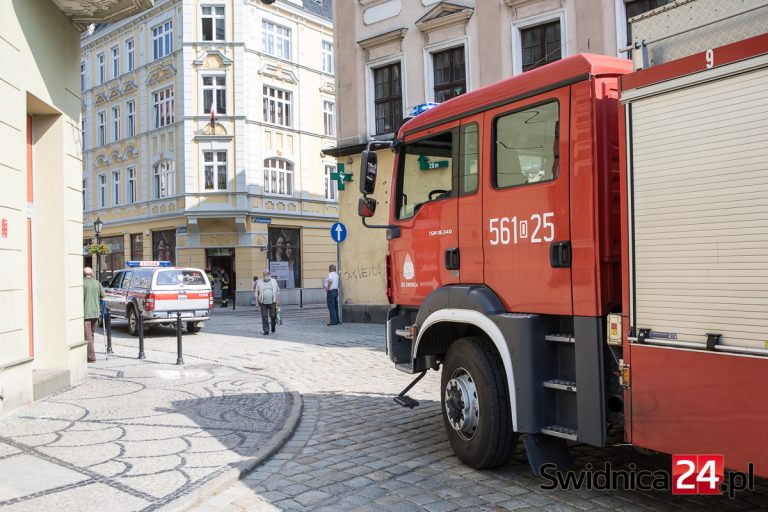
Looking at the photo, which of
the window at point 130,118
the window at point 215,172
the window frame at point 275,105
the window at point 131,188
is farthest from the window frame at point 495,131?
the window at point 130,118

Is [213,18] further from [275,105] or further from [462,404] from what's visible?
[462,404]

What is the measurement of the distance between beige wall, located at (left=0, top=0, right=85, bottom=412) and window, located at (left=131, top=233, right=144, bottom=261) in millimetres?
25958

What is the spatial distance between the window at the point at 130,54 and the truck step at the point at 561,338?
34262 mm

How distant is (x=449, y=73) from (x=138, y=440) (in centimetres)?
1374

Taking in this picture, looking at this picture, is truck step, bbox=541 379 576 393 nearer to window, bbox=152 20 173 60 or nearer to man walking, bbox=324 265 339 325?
man walking, bbox=324 265 339 325

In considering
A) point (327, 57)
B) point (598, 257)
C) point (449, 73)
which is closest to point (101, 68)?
point (327, 57)

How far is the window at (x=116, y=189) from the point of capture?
118 feet

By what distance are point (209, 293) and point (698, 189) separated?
609 inches

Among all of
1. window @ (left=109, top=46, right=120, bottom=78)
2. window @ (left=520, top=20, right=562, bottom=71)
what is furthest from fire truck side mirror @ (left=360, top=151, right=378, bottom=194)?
window @ (left=109, top=46, right=120, bottom=78)

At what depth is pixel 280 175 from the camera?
1299 inches

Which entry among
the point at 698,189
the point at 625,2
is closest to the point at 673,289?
the point at 698,189

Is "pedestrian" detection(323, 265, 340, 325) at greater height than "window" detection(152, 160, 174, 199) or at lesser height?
lesser

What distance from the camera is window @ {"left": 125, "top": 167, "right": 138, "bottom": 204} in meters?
34.8

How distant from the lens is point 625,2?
14.2 meters
